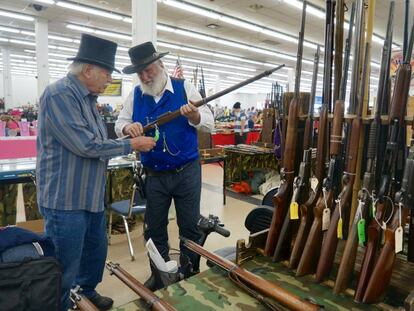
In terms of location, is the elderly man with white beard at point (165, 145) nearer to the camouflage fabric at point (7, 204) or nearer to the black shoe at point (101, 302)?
the black shoe at point (101, 302)

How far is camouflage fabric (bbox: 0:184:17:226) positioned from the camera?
3.06 metres

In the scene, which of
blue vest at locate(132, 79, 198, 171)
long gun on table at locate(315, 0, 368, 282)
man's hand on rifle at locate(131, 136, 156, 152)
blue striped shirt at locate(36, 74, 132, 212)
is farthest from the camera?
blue vest at locate(132, 79, 198, 171)

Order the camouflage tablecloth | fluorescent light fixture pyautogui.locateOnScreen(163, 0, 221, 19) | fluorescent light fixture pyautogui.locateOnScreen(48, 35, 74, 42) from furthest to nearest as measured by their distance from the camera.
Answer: fluorescent light fixture pyautogui.locateOnScreen(48, 35, 74, 42), fluorescent light fixture pyautogui.locateOnScreen(163, 0, 221, 19), the camouflage tablecloth

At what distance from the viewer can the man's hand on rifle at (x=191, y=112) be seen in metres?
1.85

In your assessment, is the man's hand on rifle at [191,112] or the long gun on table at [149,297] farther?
the man's hand on rifle at [191,112]

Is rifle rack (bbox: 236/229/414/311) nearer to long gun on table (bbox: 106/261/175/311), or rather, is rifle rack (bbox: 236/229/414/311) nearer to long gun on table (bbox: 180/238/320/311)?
long gun on table (bbox: 180/238/320/311)

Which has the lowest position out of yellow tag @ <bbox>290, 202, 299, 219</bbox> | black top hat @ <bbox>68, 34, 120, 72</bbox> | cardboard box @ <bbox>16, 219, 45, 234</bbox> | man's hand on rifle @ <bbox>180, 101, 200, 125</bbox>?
cardboard box @ <bbox>16, 219, 45, 234</bbox>

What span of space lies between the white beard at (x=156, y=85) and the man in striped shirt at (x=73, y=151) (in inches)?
12.6

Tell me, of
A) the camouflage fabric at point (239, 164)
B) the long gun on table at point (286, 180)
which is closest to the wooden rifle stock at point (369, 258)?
the long gun on table at point (286, 180)

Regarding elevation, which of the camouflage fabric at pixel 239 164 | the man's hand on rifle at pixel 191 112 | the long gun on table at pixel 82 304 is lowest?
the camouflage fabric at pixel 239 164

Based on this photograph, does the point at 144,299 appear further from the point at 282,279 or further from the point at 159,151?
the point at 159,151

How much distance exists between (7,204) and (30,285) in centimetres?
245

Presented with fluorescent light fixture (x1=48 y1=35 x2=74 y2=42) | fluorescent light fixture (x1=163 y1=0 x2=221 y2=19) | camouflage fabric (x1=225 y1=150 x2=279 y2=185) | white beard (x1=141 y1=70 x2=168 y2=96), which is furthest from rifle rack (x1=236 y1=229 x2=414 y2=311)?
fluorescent light fixture (x1=48 y1=35 x2=74 y2=42)

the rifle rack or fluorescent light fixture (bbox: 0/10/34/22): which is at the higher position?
fluorescent light fixture (bbox: 0/10/34/22)
